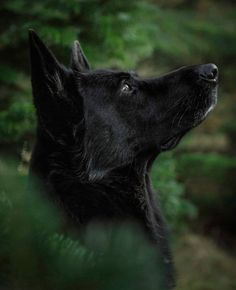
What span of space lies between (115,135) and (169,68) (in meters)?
8.24

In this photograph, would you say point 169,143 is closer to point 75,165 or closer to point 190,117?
point 190,117

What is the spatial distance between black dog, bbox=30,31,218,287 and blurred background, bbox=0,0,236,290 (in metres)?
0.29

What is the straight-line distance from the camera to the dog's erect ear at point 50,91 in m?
2.64

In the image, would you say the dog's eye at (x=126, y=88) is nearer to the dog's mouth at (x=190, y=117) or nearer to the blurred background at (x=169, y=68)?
the dog's mouth at (x=190, y=117)

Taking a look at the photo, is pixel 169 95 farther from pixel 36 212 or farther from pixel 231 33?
→ pixel 231 33

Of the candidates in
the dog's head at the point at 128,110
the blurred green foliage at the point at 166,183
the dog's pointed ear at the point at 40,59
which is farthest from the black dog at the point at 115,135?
the blurred green foliage at the point at 166,183

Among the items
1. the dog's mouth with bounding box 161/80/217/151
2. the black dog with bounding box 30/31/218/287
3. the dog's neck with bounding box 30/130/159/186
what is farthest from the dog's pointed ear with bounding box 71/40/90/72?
→ the dog's mouth with bounding box 161/80/217/151

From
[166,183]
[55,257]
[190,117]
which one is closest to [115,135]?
[190,117]

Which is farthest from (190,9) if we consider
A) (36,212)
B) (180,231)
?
(36,212)

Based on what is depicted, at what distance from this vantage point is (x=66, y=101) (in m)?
3.10

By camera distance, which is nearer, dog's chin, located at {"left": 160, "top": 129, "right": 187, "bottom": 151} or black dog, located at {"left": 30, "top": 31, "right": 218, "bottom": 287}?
black dog, located at {"left": 30, "top": 31, "right": 218, "bottom": 287}

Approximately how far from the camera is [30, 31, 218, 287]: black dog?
311 cm

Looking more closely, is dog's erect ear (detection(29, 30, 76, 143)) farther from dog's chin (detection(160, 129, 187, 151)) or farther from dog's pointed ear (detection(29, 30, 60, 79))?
dog's chin (detection(160, 129, 187, 151))

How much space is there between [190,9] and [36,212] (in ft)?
42.1
